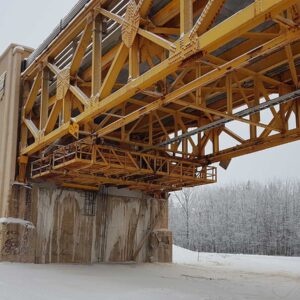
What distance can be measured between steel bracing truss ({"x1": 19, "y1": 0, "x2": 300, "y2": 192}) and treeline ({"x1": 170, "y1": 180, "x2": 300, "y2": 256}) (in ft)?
148

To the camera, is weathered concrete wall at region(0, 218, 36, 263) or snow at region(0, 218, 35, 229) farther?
snow at region(0, 218, 35, 229)

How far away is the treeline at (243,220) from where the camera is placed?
68250mm

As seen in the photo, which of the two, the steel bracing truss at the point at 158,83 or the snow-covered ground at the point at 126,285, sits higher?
the steel bracing truss at the point at 158,83

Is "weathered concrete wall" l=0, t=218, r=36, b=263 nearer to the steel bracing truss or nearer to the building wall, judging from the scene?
the building wall

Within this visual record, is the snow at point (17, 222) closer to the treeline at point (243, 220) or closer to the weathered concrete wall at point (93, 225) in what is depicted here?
the weathered concrete wall at point (93, 225)

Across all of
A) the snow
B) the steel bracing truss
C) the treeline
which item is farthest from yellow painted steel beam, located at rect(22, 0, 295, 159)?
the treeline

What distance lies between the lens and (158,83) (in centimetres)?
1074

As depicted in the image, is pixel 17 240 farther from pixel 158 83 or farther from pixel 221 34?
pixel 221 34

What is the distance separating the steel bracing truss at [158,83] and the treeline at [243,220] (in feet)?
148

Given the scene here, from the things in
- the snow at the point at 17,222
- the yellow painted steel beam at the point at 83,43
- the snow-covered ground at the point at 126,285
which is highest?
the yellow painted steel beam at the point at 83,43

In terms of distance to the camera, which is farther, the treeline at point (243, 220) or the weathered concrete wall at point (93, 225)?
the treeline at point (243, 220)

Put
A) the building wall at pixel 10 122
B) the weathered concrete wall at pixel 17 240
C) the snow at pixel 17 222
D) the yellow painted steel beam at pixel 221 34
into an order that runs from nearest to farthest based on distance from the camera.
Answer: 1. the yellow painted steel beam at pixel 221 34
2. the weathered concrete wall at pixel 17 240
3. the snow at pixel 17 222
4. the building wall at pixel 10 122

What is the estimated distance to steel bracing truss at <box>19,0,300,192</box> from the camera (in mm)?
7602

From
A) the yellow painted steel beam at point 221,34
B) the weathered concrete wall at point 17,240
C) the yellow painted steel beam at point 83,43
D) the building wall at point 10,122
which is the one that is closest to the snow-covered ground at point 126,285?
the weathered concrete wall at point 17,240
